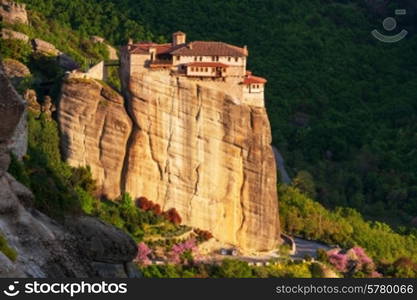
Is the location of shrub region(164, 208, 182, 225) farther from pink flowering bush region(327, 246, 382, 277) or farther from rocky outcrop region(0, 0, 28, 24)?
rocky outcrop region(0, 0, 28, 24)

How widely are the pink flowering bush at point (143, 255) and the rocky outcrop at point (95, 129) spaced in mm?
3741

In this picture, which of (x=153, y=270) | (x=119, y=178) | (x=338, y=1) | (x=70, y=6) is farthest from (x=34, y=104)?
(x=338, y=1)

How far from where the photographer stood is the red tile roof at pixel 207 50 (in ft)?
201

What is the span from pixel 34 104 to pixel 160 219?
6.87m

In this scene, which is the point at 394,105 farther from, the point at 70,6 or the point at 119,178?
the point at 119,178

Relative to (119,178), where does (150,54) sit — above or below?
above

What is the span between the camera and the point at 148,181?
60531mm

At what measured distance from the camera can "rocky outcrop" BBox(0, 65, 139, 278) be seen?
2898 centimetres

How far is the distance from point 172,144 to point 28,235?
30.7m

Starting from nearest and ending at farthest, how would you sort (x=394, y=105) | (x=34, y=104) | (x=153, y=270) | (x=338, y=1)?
(x=153, y=270) → (x=34, y=104) → (x=394, y=105) → (x=338, y=1)

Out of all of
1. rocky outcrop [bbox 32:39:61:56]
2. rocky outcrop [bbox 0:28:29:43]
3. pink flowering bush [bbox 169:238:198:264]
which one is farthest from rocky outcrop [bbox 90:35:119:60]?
pink flowering bush [bbox 169:238:198:264]

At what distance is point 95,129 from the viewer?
6003 cm

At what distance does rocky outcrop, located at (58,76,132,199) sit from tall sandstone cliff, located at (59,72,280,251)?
0.13 ft

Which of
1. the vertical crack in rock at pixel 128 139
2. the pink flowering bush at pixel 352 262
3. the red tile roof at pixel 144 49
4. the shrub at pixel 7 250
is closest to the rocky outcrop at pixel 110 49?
the red tile roof at pixel 144 49
